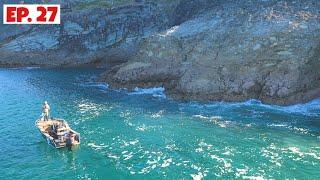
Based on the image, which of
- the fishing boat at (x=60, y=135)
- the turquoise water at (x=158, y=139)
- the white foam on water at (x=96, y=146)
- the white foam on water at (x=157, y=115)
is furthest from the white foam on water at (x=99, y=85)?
the white foam on water at (x=96, y=146)

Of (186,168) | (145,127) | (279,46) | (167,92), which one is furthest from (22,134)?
(279,46)

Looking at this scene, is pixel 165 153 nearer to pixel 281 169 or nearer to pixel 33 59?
pixel 281 169

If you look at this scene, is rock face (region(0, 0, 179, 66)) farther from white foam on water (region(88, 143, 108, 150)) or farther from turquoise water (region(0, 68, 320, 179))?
white foam on water (region(88, 143, 108, 150))

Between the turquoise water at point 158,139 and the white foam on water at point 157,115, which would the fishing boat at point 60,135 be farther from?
the white foam on water at point 157,115

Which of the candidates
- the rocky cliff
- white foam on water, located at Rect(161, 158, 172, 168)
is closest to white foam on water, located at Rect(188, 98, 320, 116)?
the rocky cliff

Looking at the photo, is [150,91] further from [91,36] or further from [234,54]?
[91,36]

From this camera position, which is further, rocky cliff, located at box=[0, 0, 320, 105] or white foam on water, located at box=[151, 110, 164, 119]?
rocky cliff, located at box=[0, 0, 320, 105]
